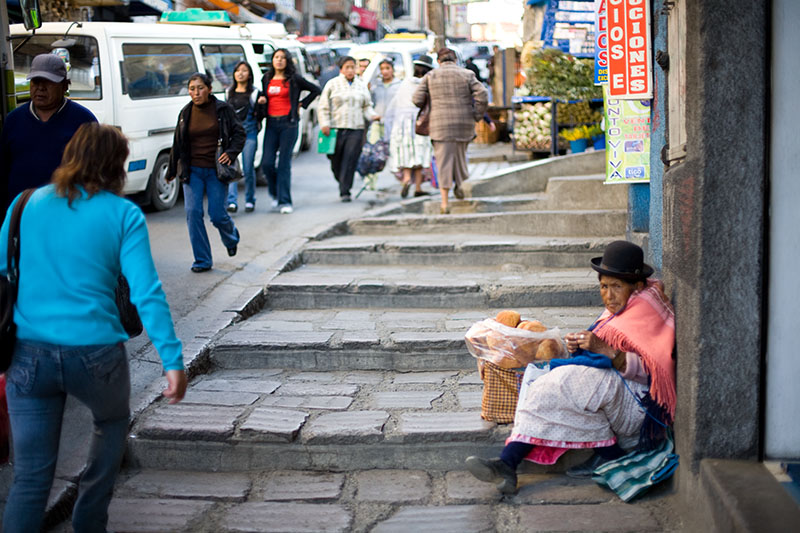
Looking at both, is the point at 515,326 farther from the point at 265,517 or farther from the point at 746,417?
the point at 265,517

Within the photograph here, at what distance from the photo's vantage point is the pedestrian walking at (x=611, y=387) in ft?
13.3

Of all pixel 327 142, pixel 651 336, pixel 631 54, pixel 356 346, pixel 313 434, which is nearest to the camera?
pixel 651 336

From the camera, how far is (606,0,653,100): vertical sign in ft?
16.0

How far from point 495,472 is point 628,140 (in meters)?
2.68

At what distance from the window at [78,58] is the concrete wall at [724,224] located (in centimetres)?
799

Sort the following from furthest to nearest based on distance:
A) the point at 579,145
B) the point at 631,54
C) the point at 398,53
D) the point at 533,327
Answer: the point at 398,53
the point at 579,145
the point at 631,54
the point at 533,327

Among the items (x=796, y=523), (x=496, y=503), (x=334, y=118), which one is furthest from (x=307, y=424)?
(x=334, y=118)

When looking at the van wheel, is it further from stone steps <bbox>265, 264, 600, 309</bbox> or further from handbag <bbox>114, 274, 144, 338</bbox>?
handbag <bbox>114, 274, 144, 338</bbox>

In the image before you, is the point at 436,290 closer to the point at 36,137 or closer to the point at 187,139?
the point at 187,139

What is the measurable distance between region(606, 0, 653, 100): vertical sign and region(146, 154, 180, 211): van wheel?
22.8 feet

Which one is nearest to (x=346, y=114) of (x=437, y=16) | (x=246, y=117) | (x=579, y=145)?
(x=246, y=117)

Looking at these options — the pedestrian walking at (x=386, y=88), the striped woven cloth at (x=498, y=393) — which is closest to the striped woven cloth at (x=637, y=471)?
the striped woven cloth at (x=498, y=393)

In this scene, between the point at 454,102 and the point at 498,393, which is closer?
the point at 498,393

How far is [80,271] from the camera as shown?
308 cm
